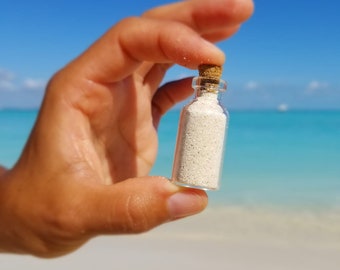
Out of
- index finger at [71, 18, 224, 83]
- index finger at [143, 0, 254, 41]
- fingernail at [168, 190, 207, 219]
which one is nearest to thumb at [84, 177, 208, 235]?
fingernail at [168, 190, 207, 219]

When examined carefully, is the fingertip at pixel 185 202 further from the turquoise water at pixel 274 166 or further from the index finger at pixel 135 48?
the turquoise water at pixel 274 166

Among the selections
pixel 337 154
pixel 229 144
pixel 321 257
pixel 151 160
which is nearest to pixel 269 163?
pixel 337 154

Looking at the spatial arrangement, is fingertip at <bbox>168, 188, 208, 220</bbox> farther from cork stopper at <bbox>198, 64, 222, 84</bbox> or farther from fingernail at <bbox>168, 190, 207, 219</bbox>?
cork stopper at <bbox>198, 64, 222, 84</bbox>

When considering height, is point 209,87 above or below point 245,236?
below

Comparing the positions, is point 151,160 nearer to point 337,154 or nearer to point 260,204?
point 260,204

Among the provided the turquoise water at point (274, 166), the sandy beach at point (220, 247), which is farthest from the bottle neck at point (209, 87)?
the turquoise water at point (274, 166)

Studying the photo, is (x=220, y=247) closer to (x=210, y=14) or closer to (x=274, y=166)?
(x=210, y=14)

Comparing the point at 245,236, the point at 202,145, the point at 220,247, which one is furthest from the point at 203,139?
the point at 245,236
